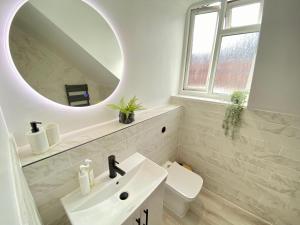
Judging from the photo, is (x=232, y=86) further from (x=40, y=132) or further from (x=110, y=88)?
(x=40, y=132)

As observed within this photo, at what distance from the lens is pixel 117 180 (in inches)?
40.7

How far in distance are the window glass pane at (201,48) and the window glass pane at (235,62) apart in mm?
166

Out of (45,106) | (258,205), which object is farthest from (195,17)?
(258,205)

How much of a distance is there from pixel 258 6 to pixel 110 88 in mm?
1762

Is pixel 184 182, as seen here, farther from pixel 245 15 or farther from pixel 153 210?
pixel 245 15

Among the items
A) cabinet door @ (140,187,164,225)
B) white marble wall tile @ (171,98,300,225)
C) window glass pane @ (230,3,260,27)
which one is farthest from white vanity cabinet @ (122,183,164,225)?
window glass pane @ (230,3,260,27)

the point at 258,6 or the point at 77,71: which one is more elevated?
the point at 258,6

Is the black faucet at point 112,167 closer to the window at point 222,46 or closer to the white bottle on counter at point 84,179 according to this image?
the white bottle on counter at point 84,179

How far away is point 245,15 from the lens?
1.58 m

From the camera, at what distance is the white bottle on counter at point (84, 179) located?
2.85 feet

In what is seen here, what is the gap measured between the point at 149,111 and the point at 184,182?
871 millimetres

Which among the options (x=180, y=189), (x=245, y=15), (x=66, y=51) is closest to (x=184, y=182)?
(x=180, y=189)

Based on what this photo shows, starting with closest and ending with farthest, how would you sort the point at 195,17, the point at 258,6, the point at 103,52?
the point at 103,52 < the point at 258,6 < the point at 195,17

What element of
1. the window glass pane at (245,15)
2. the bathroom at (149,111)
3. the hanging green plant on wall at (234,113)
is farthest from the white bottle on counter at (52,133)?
the window glass pane at (245,15)
